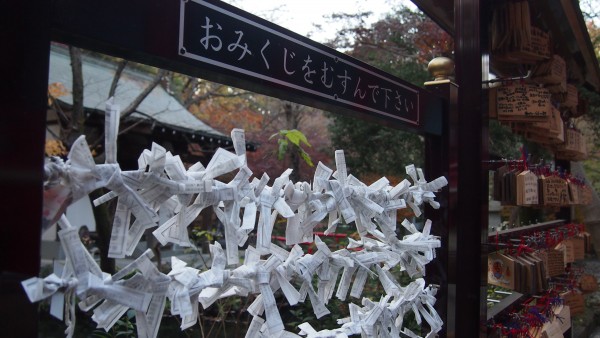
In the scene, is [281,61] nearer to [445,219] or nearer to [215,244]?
[215,244]

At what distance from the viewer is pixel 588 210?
27.6ft

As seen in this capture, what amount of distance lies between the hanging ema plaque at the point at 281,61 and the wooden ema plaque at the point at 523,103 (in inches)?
50.5

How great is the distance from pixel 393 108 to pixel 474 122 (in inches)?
18.9

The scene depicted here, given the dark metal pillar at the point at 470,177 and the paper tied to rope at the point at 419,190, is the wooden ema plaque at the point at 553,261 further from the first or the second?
the paper tied to rope at the point at 419,190

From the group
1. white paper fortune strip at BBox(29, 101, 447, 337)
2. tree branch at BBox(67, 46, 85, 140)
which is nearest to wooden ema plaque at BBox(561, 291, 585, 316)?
white paper fortune strip at BBox(29, 101, 447, 337)

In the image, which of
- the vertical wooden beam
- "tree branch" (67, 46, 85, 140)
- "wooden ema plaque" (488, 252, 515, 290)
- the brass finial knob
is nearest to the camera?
the vertical wooden beam

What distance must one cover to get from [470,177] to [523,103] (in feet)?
3.33

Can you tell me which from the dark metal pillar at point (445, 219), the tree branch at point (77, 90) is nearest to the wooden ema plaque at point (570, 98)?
the dark metal pillar at point (445, 219)

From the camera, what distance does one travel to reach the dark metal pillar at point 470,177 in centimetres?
174

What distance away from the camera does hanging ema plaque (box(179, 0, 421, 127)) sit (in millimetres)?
926

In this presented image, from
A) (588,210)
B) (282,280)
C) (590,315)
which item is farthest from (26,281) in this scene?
(588,210)

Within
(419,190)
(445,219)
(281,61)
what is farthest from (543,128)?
(281,61)

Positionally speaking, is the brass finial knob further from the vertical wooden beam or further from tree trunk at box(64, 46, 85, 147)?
tree trunk at box(64, 46, 85, 147)

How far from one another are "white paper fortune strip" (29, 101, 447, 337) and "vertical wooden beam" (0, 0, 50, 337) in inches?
1.4
